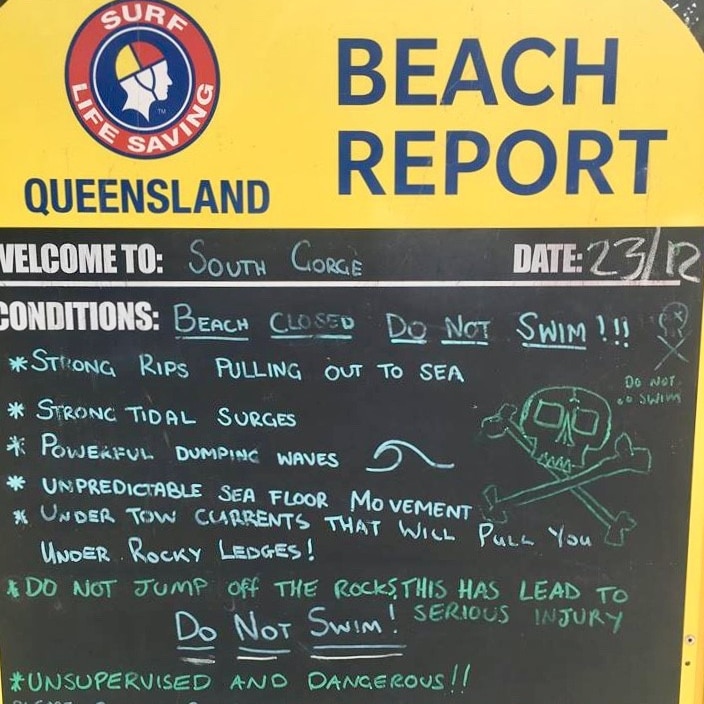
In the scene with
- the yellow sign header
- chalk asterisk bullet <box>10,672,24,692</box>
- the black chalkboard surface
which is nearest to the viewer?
the yellow sign header

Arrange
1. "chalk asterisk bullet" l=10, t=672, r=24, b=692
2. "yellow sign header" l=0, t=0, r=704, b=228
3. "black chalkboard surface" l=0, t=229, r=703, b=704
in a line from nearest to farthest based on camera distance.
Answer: "yellow sign header" l=0, t=0, r=704, b=228, "black chalkboard surface" l=0, t=229, r=703, b=704, "chalk asterisk bullet" l=10, t=672, r=24, b=692

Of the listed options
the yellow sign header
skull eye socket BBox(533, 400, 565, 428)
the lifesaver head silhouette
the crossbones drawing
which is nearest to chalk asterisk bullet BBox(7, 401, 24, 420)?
the yellow sign header

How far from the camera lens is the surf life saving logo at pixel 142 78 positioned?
1.82m

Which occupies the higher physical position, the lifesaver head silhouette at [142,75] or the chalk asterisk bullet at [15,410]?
the lifesaver head silhouette at [142,75]

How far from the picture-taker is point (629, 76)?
72.4 inches

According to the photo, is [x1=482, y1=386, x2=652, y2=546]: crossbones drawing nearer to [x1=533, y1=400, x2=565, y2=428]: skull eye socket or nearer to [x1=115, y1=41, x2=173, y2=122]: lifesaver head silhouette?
[x1=533, y1=400, x2=565, y2=428]: skull eye socket

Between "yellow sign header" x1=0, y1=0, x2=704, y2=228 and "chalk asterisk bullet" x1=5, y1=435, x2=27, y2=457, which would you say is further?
"chalk asterisk bullet" x1=5, y1=435, x2=27, y2=457

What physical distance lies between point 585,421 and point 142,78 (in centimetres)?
154

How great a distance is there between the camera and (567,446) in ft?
6.68

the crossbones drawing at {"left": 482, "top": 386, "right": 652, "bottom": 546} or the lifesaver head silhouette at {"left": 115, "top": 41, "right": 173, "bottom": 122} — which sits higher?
the lifesaver head silhouette at {"left": 115, "top": 41, "right": 173, "bottom": 122}

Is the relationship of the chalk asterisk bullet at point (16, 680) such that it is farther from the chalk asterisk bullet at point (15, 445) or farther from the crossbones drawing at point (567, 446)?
the crossbones drawing at point (567, 446)

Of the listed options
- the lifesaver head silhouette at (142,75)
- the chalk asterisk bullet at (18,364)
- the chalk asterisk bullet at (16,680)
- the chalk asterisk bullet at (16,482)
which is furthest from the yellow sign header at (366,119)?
the chalk asterisk bullet at (16,680)

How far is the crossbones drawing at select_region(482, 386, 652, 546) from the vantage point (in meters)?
2.01

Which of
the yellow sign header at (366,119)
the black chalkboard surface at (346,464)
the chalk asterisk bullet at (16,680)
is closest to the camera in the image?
the yellow sign header at (366,119)
